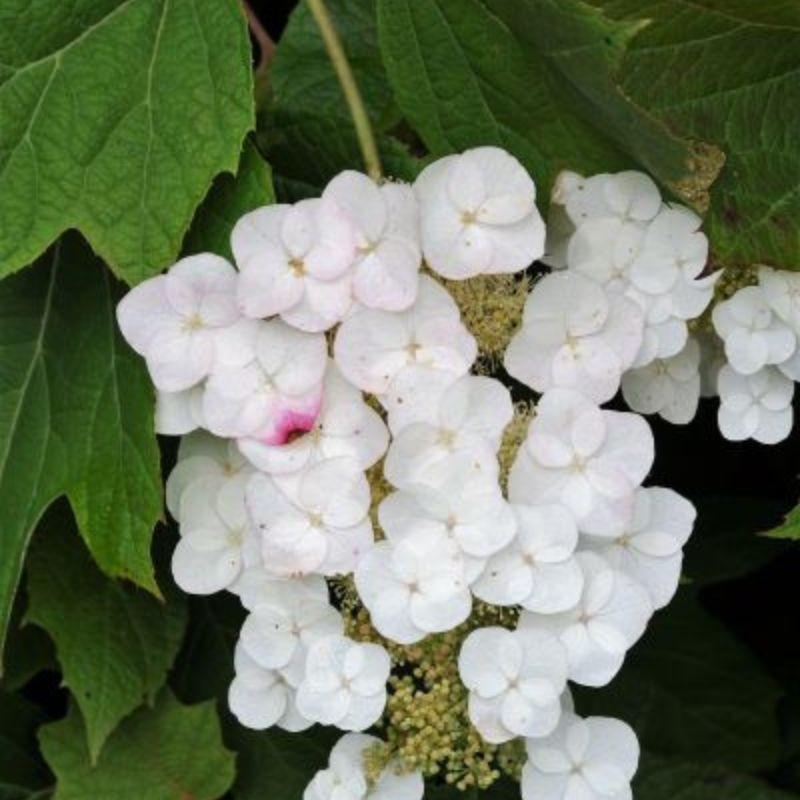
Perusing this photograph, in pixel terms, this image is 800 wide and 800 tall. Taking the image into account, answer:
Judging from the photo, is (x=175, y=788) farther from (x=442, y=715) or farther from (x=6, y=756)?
(x=442, y=715)

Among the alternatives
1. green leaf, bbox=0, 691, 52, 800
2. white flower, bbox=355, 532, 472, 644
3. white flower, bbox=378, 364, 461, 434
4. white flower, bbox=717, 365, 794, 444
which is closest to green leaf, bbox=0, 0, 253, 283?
white flower, bbox=378, 364, 461, 434

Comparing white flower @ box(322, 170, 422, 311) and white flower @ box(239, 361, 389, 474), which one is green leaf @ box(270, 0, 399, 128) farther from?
white flower @ box(239, 361, 389, 474)

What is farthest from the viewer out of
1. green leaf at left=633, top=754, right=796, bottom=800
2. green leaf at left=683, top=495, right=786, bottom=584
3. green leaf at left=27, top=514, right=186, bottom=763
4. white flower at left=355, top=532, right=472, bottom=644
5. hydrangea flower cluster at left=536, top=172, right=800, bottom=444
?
green leaf at left=683, top=495, right=786, bottom=584

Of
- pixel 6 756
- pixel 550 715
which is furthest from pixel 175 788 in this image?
pixel 550 715

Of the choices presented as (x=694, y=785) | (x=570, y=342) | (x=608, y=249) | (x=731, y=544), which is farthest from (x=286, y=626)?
(x=731, y=544)

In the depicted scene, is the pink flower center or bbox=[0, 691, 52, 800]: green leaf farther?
bbox=[0, 691, 52, 800]: green leaf

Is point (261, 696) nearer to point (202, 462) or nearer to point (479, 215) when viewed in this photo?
point (202, 462)

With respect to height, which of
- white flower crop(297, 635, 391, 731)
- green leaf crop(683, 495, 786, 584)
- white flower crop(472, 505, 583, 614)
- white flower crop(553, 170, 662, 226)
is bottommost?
green leaf crop(683, 495, 786, 584)
